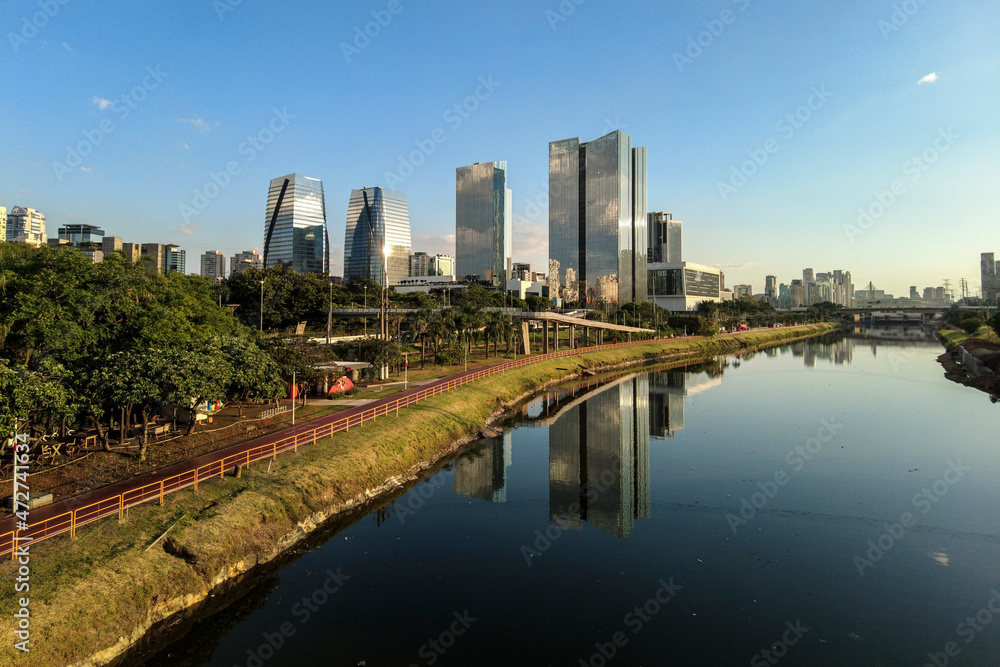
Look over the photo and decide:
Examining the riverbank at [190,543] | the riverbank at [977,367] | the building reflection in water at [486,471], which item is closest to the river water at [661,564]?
the building reflection in water at [486,471]

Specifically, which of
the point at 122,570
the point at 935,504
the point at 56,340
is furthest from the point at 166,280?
the point at 935,504

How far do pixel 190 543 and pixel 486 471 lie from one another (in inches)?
738

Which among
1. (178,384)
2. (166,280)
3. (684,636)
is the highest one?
(166,280)

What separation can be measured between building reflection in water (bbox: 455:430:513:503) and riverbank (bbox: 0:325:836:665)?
2.54 meters

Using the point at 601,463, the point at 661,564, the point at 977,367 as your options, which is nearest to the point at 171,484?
the point at 661,564

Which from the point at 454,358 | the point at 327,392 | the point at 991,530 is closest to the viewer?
the point at 991,530

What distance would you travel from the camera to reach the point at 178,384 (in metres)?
25.0

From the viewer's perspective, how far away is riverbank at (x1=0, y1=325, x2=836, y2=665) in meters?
15.3

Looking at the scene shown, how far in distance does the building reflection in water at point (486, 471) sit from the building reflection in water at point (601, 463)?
3.13 meters

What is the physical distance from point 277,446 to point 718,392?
53.8 meters

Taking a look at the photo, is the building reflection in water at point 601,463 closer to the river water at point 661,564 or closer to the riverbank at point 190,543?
the river water at point 661,564

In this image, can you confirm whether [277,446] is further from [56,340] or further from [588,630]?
[588,630]

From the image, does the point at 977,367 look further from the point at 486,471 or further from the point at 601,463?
the point at 486,471

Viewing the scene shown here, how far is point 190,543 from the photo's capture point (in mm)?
19641
